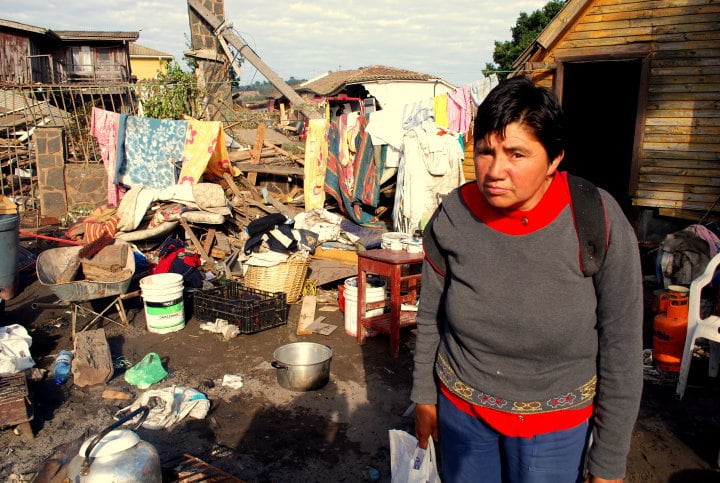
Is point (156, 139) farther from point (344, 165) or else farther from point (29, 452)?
point (29, 452)

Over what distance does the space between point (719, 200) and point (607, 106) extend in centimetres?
513

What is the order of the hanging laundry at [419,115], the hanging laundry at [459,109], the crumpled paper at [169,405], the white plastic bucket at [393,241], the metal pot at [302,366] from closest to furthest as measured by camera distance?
the crumpled paper at [169,405] < the metal pot at [302,366] < the white plastic bucket at [393,241] < the hanging laundry at [459,109] < the hanging laundry at [419,115]

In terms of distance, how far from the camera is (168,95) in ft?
40.7

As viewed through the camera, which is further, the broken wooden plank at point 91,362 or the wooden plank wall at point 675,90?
the wooden plank wall at point 675,90

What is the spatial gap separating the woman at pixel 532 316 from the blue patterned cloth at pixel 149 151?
953cm

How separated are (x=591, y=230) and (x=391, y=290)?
4.17 m

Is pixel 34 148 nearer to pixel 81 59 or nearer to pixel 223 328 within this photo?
pixel 223 328

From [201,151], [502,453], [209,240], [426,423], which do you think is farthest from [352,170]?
[502,453]

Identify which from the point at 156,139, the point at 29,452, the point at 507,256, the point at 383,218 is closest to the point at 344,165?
the point at 383,218

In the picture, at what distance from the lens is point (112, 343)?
20.9ft

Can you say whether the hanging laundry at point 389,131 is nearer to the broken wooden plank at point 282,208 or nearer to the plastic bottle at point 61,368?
the broken wooden plank at point 282,208

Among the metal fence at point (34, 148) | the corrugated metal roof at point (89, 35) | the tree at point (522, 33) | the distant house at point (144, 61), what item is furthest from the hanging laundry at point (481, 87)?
the distant house at point (144, 61)

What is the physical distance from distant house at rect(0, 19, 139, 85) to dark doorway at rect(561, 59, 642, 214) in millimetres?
27848

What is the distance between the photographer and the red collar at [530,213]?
176 centimetres
